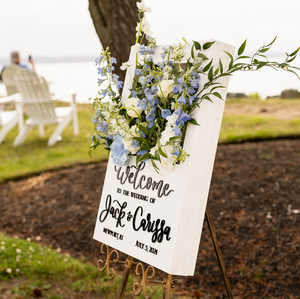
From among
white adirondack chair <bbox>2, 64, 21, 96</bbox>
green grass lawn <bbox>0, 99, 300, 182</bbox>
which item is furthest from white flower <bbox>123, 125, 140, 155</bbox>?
white adirondack chair <bbox>2, 64, 21, 96</bbox>

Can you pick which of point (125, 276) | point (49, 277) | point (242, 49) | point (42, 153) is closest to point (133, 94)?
point (242, 49)

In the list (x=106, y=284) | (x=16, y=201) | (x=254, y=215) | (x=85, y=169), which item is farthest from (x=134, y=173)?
(x=85, y=169)

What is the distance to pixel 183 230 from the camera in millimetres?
1355

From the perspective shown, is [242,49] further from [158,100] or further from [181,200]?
[181,200]

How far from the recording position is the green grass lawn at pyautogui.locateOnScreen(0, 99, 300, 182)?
191 inches

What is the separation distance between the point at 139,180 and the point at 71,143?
177 inches

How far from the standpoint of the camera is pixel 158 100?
1.41 m

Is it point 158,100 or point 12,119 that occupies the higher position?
point 158,100

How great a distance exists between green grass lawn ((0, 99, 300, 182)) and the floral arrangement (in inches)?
129

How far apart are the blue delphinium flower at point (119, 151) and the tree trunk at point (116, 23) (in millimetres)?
907

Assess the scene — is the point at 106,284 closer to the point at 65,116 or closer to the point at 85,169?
the point at 85,169

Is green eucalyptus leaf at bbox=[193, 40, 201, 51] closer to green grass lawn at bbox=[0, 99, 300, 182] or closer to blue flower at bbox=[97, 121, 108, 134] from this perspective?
blue flower at bbox=[97, 121, 108, 134]

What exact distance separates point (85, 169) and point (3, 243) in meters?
1.80

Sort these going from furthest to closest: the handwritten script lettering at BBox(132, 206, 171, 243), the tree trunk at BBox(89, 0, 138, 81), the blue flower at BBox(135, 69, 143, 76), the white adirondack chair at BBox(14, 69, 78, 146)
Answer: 1. the white adirondack chair at BBox(14, 69, 78, 146)
2. the tree trunk at BBox(89, 0, 138, 81)
3. the blue flower at BBox(135, 69, 143, 76)
4. the handwritten script lettering at BBox(132, 206, 171, 243)
